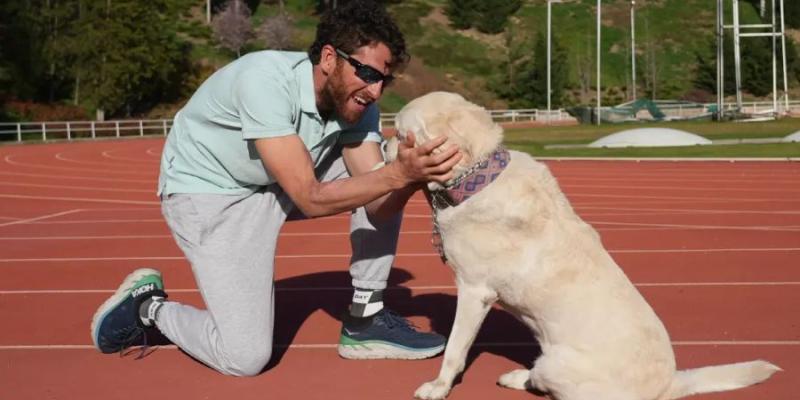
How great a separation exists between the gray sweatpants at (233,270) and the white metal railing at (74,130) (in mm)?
35850

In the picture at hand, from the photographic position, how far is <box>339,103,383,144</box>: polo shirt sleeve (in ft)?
17.6

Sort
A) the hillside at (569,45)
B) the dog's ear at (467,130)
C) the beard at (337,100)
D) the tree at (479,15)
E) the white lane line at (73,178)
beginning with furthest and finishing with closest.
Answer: the tree at (479,15)
the hillside at (569,45)
the white lane line at (73,178)
the beard at (337,100)
the dog's ear at (467,130)

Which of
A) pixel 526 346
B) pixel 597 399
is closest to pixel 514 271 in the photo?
pixel 597 399

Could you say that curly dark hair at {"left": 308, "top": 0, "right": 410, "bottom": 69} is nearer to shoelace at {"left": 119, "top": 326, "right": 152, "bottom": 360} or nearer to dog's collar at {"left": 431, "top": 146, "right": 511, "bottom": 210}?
dog's collar at {"left": 431, "top": 146, "right": 511, "bottom": 210}

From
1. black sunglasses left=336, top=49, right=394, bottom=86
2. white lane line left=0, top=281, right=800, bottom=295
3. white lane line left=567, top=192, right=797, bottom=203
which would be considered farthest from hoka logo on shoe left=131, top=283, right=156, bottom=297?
white lane line left=567, top=192, right=797, bottom=203

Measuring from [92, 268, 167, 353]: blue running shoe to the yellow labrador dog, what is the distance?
205 cm

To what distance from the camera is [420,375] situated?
5.00 meters

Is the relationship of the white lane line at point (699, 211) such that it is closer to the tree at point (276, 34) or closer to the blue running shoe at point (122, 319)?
the blue running shoe at point (122, 319)

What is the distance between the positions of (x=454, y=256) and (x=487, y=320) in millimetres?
1907

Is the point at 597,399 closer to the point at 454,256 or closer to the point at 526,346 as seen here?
the point at 454,256

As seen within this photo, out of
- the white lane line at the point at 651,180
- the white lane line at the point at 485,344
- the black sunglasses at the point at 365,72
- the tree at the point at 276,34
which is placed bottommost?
the white lane line at the point at 485,344

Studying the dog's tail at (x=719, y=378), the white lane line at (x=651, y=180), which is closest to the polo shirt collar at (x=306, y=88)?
the dog's tail at (x=719, y=378)

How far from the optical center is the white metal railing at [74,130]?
4041 cm

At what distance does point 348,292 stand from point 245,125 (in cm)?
271
